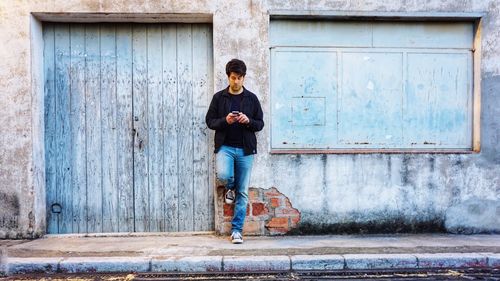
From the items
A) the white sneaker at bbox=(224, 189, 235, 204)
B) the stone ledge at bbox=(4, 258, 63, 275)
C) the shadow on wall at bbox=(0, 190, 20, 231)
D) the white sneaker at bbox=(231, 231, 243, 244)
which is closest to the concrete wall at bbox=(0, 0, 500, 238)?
the shadow on wall at bbox=(0, 190, 20, 231)

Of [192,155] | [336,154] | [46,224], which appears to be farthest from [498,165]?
[46,224]

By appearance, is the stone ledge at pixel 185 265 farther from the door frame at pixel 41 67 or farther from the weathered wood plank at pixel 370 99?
the weathered wood plank at pixel 370 99

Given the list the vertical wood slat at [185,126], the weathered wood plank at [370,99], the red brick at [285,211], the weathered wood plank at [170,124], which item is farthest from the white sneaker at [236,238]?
the weathered wood plank at [370,99]

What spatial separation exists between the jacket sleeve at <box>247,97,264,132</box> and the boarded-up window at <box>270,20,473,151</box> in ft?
1.56

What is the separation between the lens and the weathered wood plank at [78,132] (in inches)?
286

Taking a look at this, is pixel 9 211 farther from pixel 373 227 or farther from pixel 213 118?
pixel 373 227

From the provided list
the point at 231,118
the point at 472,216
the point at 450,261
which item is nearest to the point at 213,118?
the point at 231,118

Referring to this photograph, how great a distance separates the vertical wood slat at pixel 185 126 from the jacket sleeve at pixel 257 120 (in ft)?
3.36

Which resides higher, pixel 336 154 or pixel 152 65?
pixel 152 65

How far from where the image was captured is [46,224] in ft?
23.7

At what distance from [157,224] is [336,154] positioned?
2.65m

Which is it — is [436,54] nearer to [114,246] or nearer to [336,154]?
[336,154]

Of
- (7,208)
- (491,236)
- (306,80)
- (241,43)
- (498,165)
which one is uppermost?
(241,43)

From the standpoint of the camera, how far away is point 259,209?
7.11 m
